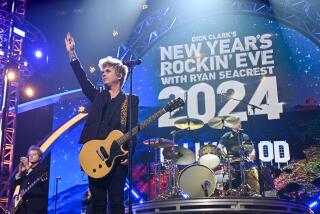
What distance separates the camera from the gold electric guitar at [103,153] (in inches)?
144

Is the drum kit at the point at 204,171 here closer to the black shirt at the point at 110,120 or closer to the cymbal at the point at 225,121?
the cymbal at the point at 225,121

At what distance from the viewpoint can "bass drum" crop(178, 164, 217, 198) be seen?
6.20 meters

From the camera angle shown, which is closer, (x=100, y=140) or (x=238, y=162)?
(x=100, y=140)

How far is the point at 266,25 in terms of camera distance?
28.2 feet

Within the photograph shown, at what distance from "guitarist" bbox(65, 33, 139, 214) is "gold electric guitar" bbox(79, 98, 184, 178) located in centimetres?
5

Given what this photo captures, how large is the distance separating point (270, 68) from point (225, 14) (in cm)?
156

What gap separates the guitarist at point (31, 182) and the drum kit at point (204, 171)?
1759mm

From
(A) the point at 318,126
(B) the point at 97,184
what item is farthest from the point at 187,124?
(B) the point at 97,184

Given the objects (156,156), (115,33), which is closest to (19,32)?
(115,33)

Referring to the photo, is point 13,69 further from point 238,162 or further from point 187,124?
point 238,162

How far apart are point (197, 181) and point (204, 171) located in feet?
0.62

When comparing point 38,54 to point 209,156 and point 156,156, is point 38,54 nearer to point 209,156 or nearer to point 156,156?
point 156,156

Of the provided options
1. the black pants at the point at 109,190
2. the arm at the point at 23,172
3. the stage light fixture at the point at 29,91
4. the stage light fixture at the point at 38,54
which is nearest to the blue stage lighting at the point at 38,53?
the stage light fixture at the point at 38,54

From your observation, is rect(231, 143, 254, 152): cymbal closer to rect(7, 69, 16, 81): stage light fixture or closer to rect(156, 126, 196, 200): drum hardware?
rect(156, 126, 196, 200): drum hardware
